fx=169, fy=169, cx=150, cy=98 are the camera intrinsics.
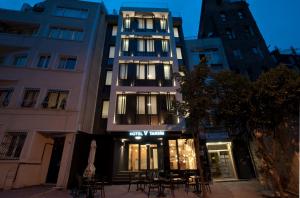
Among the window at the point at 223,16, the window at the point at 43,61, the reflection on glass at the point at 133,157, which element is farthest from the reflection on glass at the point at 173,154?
the window at the point at 223,16

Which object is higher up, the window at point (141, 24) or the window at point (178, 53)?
the window at point (141, 24)

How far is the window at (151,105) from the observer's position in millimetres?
14741

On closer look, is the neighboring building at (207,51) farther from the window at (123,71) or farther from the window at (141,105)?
the window at (141,105)

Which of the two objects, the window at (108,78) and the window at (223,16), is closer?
the window at (108,78)

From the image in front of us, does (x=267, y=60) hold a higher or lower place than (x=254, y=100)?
higher

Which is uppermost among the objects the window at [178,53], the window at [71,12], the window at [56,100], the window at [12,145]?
the window at [71,12]

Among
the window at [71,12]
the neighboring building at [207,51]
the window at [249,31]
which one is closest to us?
the window at [71,12]

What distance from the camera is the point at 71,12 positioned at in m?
17.6

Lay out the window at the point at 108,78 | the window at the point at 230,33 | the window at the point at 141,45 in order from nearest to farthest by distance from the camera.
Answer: the window at the point at 108,78, the window at the point at 141,45, the window at the point at 230,33

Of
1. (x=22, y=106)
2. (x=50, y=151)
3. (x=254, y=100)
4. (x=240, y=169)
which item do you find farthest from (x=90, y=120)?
(x=240, y=169)

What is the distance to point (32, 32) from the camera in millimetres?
17000

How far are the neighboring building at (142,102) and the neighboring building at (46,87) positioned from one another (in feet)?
6.30

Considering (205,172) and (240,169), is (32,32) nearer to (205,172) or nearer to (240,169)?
(205,172)

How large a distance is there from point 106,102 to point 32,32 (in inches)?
412
